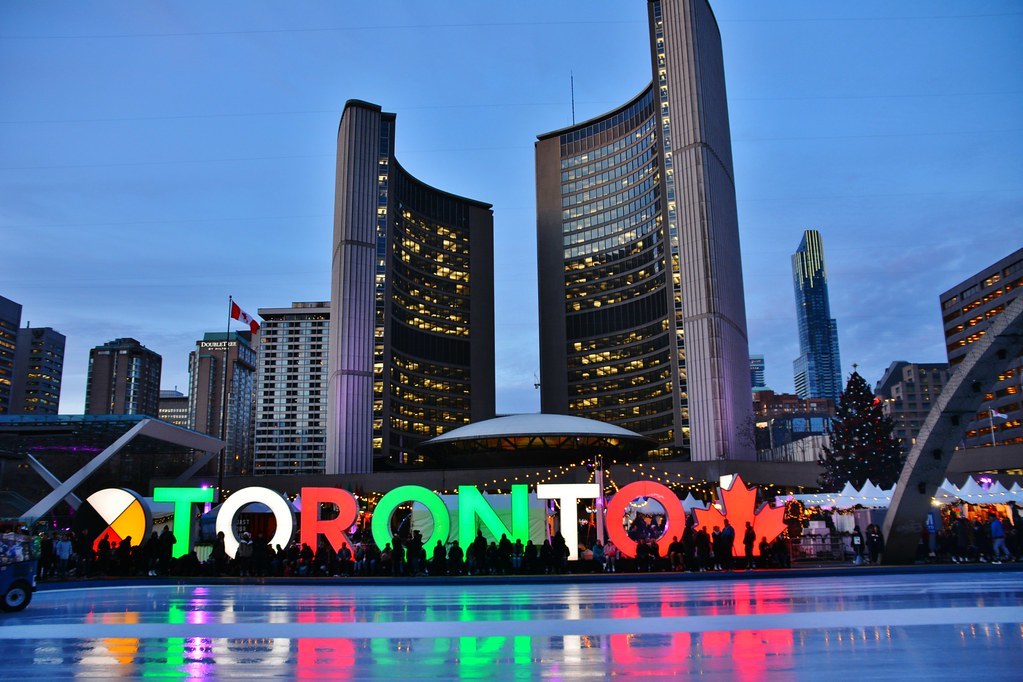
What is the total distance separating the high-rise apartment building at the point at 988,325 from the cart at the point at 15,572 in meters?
128

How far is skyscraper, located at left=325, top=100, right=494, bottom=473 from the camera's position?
10394 centimetres

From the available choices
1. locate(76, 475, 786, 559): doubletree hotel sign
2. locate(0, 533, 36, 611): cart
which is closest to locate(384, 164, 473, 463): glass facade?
locate(76, 475, 786, 559): doubletree hotel sign

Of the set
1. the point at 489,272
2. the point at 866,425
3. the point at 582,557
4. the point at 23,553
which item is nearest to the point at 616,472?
the point at 866,425

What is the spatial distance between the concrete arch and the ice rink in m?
7.39

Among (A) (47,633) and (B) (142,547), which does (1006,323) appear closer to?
(A) (47,633)

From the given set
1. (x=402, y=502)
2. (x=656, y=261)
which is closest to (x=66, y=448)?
(x=402, y=502)

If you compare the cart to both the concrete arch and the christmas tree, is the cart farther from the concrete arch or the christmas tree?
the christmas tree

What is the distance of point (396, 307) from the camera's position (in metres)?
139

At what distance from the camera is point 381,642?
11031mm

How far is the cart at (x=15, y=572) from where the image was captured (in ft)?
52.3

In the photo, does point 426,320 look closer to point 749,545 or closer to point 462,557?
point 462,557

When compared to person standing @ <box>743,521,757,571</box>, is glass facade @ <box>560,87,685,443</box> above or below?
above

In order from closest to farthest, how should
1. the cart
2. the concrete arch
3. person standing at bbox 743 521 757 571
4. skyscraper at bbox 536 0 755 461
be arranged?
1. the cart
2. the concrete arch
3. person standing at bbox 743 521 757 571
4. skyscraper at bbox 536 0 755 461

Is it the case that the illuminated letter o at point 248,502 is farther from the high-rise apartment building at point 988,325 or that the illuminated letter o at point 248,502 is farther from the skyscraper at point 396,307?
the high-rise apartment building at point 988,325
